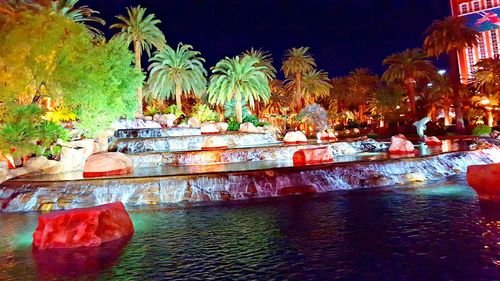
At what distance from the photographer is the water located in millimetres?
5879

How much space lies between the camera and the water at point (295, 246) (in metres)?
5.88

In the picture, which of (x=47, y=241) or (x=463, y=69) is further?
(x=463, y=69)

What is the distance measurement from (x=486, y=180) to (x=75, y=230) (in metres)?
9.30

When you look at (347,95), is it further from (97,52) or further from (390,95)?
(97,52)

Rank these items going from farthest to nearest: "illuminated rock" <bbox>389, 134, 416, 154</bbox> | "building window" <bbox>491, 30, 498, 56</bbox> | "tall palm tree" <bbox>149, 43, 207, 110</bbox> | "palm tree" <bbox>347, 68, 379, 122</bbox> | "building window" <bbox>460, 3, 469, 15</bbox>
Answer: "building window" <bbox>460, 3, 469, 15</bbox> < "building window" <bbox>491, 30, 498, 56</bbox> < "palm tree" <bbox>347, 68, 379, 122</bbox> < "tall palm tree" <bbox>149, 43, 207, 110</bbox> < "illuminated rock" <bbox>389, 134, 416, 154</bbox>

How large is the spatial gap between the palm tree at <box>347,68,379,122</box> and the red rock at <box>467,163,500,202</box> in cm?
5759

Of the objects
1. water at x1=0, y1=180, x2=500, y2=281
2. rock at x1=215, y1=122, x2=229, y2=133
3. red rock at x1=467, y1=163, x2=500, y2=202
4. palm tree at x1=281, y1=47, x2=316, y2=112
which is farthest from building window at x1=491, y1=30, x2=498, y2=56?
water at x1=0, y1=180, x2=500, y2=281

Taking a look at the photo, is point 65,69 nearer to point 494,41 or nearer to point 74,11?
point 74,11

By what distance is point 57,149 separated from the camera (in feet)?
68.7

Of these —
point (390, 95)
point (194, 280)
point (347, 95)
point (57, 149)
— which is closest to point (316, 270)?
point (194, 280)

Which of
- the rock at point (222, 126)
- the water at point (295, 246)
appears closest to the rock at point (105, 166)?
the water at point (295, 246)

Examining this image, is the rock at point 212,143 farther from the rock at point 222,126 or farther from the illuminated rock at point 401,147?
the rock at point 222,126

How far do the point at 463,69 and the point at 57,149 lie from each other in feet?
290

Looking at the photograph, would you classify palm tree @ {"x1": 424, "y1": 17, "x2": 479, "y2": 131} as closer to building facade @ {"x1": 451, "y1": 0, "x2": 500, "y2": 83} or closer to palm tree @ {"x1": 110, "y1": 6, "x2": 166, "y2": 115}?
palm tree @ {"x1": 110, "y1": 6, "x2": 166, "y2": 115}
